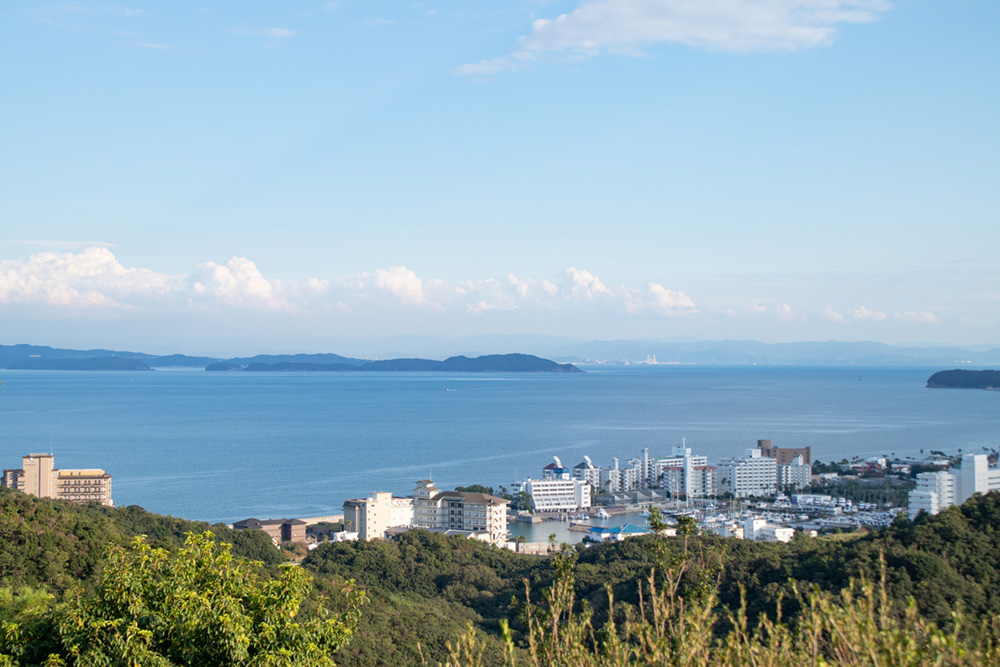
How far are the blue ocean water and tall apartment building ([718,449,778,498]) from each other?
5543 millimetres

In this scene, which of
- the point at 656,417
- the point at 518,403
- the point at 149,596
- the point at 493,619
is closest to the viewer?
the point at 149,596

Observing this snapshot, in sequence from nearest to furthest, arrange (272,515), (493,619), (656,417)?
1. (493,619)
2. (272,515)
3. (656,417)

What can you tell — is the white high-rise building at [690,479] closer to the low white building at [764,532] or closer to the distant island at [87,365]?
the low white building at [764,532]

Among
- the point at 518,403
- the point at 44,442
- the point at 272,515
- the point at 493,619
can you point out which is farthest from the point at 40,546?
the point at 518,403

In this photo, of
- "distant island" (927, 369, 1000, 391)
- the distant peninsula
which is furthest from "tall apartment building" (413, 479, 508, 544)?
the distant peninsula

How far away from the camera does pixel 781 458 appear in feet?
104

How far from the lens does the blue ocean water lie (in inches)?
1080

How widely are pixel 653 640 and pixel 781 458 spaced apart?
31260mm

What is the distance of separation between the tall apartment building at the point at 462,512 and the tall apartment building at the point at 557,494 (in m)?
5.44

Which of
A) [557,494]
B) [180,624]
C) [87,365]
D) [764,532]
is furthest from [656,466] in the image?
[87,365]

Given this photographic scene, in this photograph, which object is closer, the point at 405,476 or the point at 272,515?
the point at 272,515

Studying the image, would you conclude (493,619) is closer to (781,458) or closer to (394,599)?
(394,599)

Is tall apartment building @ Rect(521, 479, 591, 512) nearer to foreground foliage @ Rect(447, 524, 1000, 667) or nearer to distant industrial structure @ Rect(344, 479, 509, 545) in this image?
distant industrial structure @ Rect(344, 479, 509, 545)

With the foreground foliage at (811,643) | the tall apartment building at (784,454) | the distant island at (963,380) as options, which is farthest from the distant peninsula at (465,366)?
the foreground foliage at (811,643)
